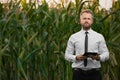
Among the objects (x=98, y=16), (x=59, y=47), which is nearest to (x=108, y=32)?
(x=98, y=16)

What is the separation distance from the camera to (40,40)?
16.6ft

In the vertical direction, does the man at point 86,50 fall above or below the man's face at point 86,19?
below

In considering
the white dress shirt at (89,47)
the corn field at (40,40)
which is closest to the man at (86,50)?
the white dress shirt at (89,47)

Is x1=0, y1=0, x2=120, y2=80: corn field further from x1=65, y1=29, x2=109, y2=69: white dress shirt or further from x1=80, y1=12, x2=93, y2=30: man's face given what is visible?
x1=80, y1=12, x2=93, y2=30: man's face

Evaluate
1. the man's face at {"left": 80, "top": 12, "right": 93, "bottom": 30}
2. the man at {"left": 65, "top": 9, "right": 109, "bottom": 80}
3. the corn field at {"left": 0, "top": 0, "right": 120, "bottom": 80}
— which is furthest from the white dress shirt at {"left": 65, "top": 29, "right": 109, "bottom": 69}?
the corn field at {"left": 0, "top": 0, "right": 120, "bottom": 80}

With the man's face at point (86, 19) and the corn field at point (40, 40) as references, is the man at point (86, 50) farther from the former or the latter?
the corn field at point (40, 40)

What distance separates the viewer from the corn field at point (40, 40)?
4.93 metres

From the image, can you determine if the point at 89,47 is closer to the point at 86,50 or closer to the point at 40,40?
the point at 86,50

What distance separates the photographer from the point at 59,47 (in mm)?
5070

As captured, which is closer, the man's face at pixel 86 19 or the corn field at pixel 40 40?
the man's face at pixel 86 19

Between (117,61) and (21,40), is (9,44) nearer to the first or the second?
(21,40)

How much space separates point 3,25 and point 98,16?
109 centimetres

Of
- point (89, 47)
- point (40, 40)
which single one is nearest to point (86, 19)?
point (89, 47)

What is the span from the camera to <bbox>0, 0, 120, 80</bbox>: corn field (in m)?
4.93
